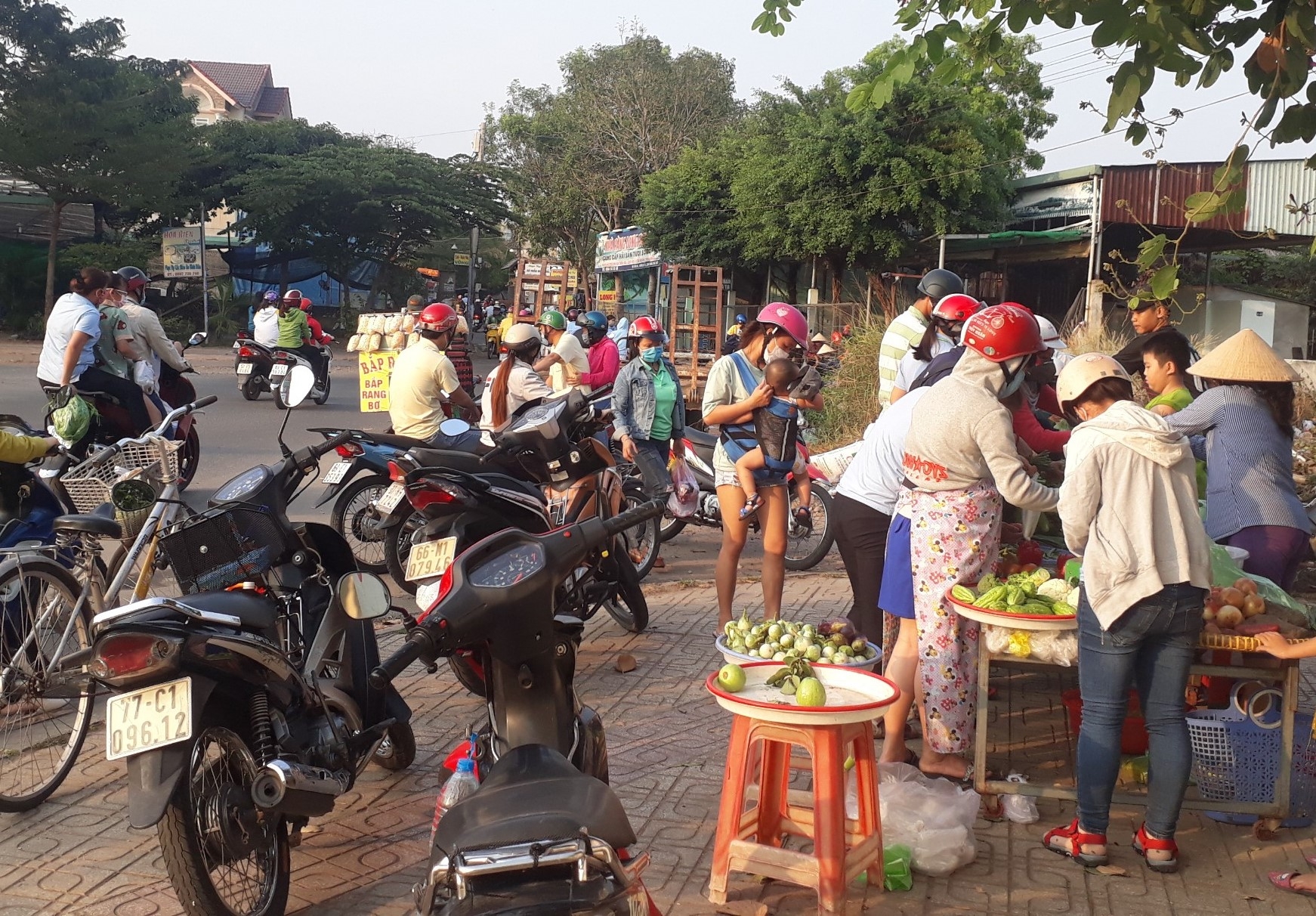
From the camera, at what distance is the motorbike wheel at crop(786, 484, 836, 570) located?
921 cm

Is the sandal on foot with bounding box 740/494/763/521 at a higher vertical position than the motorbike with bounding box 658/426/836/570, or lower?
higher

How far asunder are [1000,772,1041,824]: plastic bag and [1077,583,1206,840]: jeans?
409 millimetres

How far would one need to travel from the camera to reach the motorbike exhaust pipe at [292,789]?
11.2 ft

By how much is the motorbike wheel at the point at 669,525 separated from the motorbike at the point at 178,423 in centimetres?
363

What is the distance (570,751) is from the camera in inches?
127

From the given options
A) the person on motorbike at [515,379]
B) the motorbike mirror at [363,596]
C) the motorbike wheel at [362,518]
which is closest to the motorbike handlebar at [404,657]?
the motorbike mirror at [363,596]

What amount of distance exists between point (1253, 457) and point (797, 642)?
2329 millimetres

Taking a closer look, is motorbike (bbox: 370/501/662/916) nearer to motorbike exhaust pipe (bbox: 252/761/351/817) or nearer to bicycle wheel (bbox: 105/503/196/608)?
motorbike exhaust pipe (bbox: 252/761/351/817)

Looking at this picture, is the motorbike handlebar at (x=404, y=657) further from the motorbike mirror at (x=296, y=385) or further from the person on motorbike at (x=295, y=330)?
the person on motorbike at (x=295, y=330)

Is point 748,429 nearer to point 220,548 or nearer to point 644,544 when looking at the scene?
point 644,544

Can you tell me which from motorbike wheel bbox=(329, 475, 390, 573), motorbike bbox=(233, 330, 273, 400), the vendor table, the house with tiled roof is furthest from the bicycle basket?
the house with tiled roof

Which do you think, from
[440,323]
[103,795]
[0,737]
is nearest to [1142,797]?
[103,795]

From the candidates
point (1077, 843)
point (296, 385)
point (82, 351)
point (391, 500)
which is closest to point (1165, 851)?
point (1077, 843)

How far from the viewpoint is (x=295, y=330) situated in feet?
61.7
